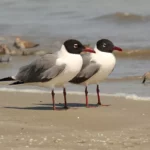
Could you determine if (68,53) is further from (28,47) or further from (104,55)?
(28,47)

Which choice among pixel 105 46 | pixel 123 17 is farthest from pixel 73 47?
pixel 123 17

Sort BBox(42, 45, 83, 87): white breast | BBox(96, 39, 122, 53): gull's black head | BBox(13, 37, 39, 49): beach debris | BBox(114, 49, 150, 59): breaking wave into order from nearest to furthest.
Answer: BBox(42, 45, 83, 87): white breast < BBox(96, 39, 122, 53): gull's black head < BBox(114, 49, 150, 59): breaking wave < BBox(13, 37, 39, 49): beach debris

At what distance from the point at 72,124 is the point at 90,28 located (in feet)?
39.3

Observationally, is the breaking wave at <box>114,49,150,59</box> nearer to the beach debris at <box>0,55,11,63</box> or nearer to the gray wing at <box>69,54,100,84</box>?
the beach debris at <box>0,55,11,63</box>

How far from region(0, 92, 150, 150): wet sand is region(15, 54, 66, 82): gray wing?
15.8 inches

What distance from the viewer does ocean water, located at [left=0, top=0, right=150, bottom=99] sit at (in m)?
13.3

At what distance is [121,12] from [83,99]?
12.3 meters

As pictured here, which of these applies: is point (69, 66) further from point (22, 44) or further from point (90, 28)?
point (90, 28)

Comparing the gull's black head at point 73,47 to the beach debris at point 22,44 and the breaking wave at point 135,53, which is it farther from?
the beach debris at point 22,44

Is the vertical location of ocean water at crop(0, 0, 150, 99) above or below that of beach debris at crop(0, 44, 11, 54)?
above

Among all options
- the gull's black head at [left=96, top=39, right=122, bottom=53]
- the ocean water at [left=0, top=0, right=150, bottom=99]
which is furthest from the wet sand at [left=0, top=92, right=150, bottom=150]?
the ocean water at [left=0, top=0, right=150, bottom=99]


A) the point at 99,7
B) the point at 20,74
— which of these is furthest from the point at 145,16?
the point at 20,74

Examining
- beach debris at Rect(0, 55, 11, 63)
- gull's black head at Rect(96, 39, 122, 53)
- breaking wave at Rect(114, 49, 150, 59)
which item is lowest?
breaking wave at Rect(114, 49, 150, 59)

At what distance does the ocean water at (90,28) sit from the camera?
13.3 meters
